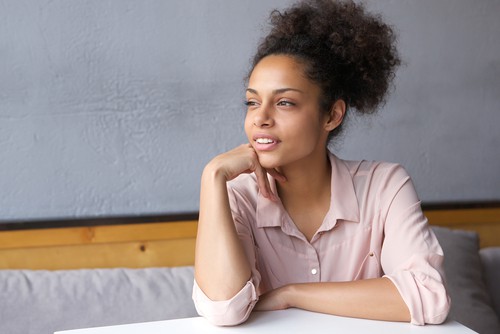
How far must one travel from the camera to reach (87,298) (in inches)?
81.4

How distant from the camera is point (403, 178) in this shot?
5.76 ft

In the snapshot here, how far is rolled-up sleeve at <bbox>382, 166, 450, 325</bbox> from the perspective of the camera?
1.42 metres

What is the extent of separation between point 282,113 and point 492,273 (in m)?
1.23

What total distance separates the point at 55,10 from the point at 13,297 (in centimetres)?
88

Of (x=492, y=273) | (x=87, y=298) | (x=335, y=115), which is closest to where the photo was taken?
(x=335, y=115)

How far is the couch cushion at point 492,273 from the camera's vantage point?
2.47 meters

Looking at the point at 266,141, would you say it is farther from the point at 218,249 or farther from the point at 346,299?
the point at 346,299

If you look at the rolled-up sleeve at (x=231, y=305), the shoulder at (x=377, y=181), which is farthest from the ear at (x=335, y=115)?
the rolled-up sleeve at (x=231, y=305)

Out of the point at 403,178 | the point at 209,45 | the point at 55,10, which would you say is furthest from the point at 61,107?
the point at 403,178

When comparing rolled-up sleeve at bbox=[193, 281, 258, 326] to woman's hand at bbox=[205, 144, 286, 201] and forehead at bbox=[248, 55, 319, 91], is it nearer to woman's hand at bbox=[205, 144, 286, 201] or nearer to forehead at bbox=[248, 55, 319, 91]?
woman's hand at bbox=[205, 144, 286, 201]

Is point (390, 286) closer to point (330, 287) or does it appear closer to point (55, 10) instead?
point (330, 287)

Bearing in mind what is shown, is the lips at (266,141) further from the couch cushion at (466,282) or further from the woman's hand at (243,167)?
the couch cushion at (466,282)

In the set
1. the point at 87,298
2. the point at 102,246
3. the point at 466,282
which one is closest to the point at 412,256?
the point at 466,282

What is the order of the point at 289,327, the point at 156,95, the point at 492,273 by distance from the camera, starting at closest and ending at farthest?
the point at 289,327, the point at 156,95, the point at 492,273
